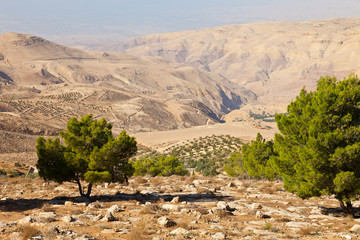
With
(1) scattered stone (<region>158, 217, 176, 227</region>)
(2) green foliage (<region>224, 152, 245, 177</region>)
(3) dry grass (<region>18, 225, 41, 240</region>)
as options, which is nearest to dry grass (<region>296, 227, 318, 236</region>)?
(1) scattered stone (<region>158, 217, 176, 227</region>)

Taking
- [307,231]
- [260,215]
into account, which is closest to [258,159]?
[260,215]

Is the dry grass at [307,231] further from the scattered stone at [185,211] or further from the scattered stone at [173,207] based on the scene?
→ the scattered stone at [173,207]

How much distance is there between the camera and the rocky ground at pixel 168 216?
37.9 feet

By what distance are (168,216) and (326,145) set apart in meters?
7.70

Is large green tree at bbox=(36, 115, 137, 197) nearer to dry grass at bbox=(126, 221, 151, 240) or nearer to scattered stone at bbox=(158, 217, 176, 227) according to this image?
dry grass at bbox=(126, 221, 151, 240)

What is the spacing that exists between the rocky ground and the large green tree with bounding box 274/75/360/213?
1.70m

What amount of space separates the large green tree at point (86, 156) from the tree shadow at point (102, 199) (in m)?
1.10

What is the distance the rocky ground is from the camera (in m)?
11.5

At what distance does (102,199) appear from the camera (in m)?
18.9

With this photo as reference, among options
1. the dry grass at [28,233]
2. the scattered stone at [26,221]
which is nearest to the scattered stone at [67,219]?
the scattered stone at [26,221]

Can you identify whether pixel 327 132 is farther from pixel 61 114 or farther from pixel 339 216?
pixel 61 114

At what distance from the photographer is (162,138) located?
72.3 meters


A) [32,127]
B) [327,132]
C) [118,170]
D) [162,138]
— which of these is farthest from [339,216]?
→ [32,127]

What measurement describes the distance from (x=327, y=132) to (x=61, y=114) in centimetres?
8294
